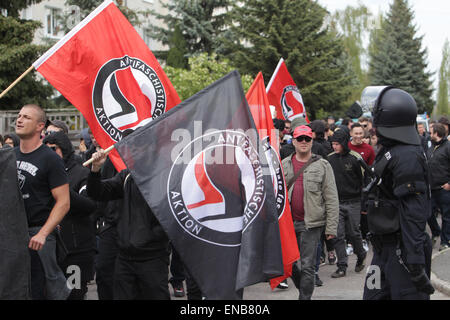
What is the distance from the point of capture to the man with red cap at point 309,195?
6.77 m

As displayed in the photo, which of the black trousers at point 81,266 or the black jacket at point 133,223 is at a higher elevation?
the black jacket at point 133,223

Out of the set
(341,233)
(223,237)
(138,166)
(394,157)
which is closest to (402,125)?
(394,157)

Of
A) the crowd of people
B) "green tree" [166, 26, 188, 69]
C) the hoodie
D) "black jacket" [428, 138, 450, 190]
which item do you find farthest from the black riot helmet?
"green tree" [166, 26, 188, 69]

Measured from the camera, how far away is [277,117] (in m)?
10.8

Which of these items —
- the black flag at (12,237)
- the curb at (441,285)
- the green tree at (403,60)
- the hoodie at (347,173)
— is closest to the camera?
the black flag at (12,237)

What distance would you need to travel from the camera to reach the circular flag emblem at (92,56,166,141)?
652 centimetres

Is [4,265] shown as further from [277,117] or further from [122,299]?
[277,117]

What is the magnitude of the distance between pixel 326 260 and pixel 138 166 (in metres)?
6.00

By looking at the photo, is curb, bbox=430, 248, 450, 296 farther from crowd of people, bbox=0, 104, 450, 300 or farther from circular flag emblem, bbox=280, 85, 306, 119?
circular flag emblem, bbox=280, 85, 306, 119

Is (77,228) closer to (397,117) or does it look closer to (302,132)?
(302,132)

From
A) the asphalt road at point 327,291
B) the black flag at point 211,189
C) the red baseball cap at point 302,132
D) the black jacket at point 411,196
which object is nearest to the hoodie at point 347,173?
the asphalt road at point 327,291

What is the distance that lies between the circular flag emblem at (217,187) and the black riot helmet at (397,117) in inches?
44.5

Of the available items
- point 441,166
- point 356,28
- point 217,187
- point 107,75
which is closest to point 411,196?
point 217,187

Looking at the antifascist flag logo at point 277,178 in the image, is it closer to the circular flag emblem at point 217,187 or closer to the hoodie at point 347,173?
the circular flag emblem at point 217,187
